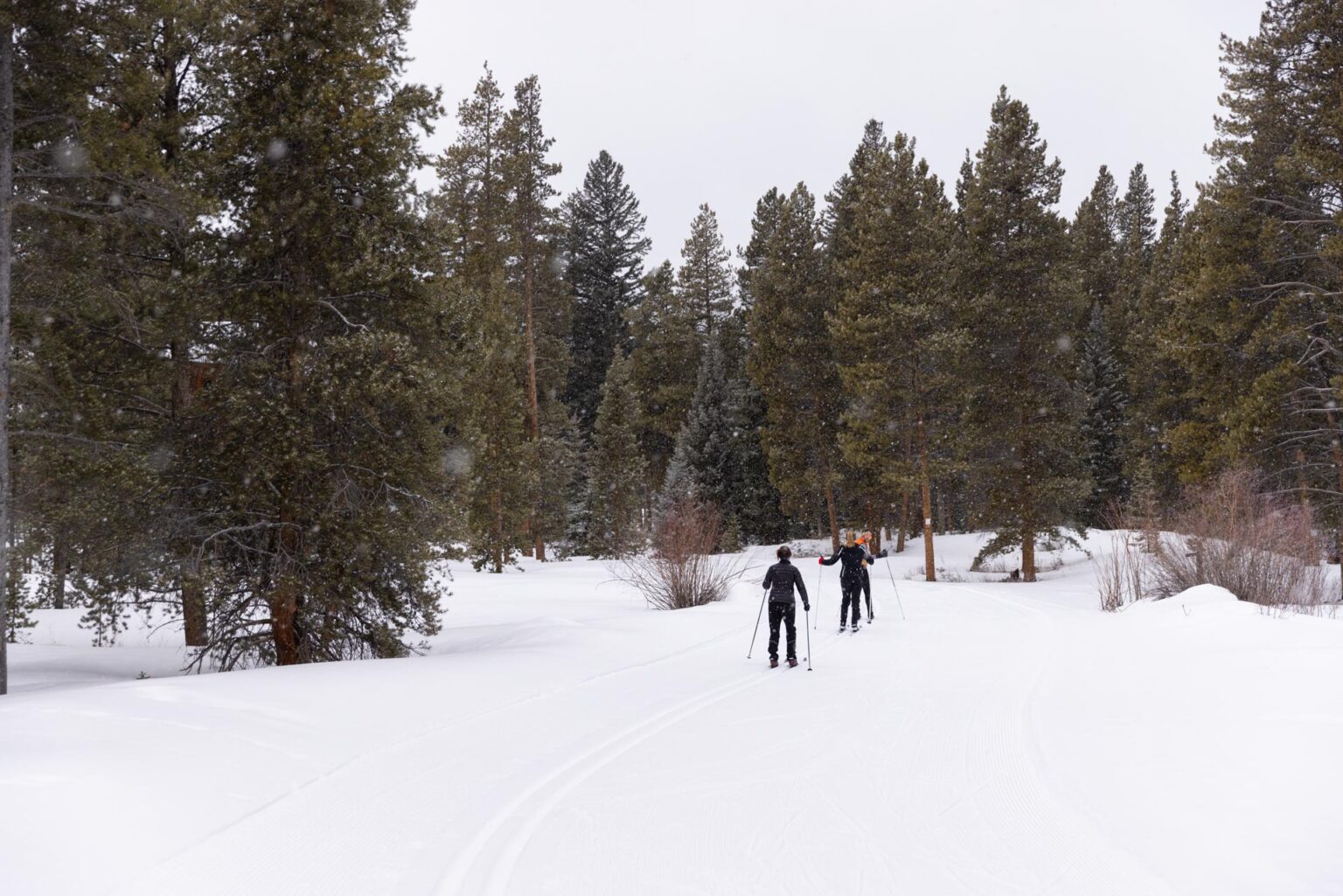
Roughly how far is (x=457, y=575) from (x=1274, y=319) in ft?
81.5

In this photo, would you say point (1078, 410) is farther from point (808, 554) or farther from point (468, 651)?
point (468, 651)

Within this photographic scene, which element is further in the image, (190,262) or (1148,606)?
(1148,606)

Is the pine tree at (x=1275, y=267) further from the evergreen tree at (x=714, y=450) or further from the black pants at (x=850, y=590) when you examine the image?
the evergreen tree at (x=714, y=450)

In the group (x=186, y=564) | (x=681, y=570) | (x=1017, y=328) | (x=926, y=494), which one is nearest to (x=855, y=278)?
(x=1017, y=328)

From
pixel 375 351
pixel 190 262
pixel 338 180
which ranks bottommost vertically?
pixel 375 351

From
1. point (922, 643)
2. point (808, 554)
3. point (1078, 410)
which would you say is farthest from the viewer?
point (808, 554)

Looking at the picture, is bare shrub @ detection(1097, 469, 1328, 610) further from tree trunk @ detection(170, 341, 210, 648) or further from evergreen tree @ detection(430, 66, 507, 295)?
evergreen tree @ detection(430, 66, 507, 295)

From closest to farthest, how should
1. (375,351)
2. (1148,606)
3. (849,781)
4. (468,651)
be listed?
(849,781), (375,351), (468,651), (1148,606)

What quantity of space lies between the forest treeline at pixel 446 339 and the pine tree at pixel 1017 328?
113mm

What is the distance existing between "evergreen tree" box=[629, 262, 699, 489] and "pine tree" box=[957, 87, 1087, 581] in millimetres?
24529

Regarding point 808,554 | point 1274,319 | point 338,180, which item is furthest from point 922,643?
point 808,554

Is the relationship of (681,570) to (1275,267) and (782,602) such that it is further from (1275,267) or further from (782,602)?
(1275,267)

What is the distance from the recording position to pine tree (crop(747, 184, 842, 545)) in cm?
3484

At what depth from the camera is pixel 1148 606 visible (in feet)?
52.9
